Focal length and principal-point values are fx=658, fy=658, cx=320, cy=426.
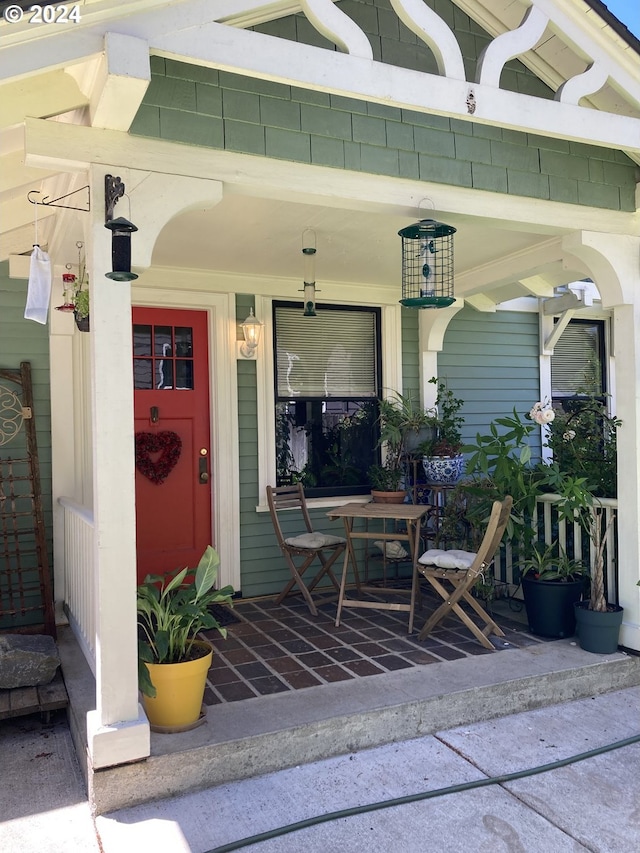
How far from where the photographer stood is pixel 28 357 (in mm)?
4117

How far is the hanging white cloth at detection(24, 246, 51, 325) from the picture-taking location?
256 cm

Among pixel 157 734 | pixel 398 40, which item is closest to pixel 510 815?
pixel 157 734

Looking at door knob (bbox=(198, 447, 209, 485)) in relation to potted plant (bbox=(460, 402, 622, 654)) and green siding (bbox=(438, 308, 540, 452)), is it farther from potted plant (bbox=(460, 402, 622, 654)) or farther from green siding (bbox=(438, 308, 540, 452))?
green siding (bbox=(438, 308, 540, 452))

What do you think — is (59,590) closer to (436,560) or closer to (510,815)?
(436,560)

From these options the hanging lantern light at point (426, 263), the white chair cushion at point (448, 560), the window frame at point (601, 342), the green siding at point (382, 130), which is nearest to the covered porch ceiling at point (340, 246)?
the hanging lantern light at point (426, 263)

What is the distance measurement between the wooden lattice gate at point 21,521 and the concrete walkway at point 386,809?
1.10 m

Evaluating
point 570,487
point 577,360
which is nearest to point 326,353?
point 570,487

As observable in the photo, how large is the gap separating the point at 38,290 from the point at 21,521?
203cm

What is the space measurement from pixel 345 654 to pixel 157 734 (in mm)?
1191

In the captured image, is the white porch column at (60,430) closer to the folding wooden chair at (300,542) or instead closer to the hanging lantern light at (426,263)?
the folding wooden chair at (300,542)

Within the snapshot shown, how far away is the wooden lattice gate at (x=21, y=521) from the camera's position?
3.97m

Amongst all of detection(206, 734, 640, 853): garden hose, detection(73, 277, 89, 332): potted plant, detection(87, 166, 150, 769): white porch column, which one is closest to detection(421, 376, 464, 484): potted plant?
detection(206, 734, 640, 853): garden hose

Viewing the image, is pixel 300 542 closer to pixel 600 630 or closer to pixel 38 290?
pixel 600 630

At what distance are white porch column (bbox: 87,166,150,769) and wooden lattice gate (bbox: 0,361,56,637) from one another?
5.45 ft
